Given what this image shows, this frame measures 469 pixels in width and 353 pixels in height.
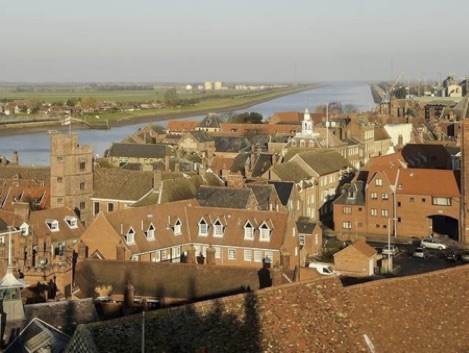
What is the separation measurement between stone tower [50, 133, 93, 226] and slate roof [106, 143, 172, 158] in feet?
117

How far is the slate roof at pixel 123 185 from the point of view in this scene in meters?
47.5

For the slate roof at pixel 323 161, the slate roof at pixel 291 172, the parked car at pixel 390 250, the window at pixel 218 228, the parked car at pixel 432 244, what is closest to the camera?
the window at pixel 218 228

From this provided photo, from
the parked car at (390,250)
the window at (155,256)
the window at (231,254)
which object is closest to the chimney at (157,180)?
the window at (231,254)

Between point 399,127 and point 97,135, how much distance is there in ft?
225

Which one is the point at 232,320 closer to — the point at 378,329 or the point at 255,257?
the point at 378,329

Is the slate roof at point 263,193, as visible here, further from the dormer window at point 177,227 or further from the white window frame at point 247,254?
the dormer window at point 177,227

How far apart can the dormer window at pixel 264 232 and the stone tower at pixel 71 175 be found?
40.8 ft

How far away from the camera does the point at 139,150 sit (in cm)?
8725

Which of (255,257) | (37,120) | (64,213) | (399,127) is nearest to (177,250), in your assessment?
(255,257)

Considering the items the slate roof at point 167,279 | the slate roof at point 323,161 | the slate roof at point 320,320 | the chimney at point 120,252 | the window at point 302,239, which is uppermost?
the slate roof at point 320,320

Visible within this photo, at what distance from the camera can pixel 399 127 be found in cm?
10625

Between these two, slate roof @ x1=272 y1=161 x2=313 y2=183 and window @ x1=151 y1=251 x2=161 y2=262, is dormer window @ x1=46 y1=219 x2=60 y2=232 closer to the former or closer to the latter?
window @ x1=151 y1=251 x2=161 y2=262

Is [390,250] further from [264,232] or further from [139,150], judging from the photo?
[139,150]

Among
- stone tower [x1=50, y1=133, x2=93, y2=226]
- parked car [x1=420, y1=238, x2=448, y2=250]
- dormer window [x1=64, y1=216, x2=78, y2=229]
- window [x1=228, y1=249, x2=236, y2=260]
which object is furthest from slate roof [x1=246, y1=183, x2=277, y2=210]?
parked car [x1=420, y1=238, x2=448, y2=250]
